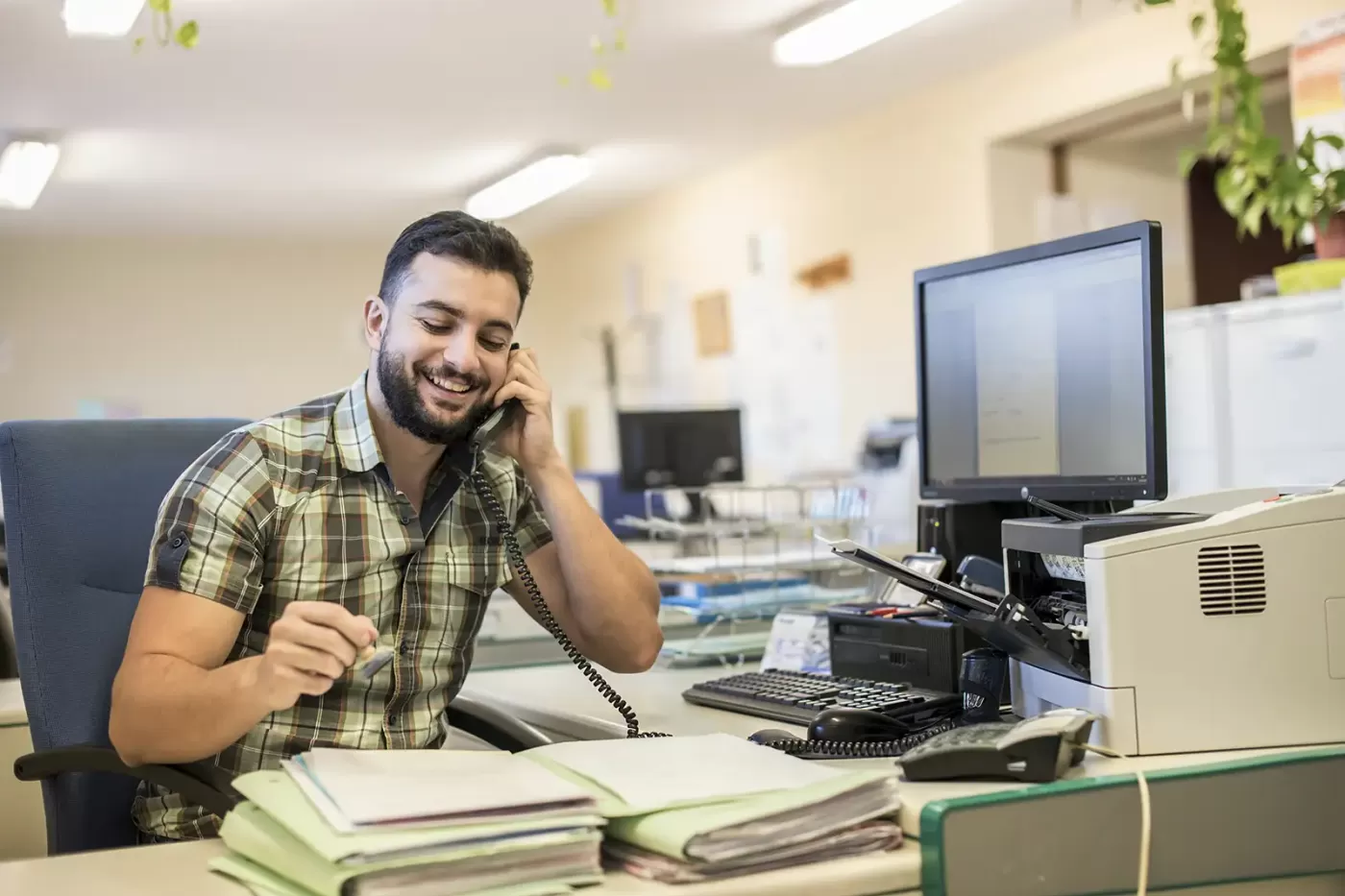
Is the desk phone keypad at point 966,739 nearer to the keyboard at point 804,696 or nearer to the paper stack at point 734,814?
the paper stack at point 734,814

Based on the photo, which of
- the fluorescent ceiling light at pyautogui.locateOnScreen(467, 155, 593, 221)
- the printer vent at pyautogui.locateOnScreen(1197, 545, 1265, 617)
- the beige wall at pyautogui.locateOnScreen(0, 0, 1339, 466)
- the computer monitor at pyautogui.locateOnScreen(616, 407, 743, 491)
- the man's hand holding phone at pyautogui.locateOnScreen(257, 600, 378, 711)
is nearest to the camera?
the man's hand holding phone at pyautogui.locateOnScreen(257, 600, 378, 711)

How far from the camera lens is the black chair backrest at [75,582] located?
1573mm

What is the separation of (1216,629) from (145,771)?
111 cm

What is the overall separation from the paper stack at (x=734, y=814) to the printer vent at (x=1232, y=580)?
363 millimetres

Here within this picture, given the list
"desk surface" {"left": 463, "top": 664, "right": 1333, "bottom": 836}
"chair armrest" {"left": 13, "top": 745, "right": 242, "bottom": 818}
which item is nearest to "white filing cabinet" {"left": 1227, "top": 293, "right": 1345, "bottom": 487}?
"desk surface" {"left": 463, "top": 664, "right": 1333, "bottom": 836}

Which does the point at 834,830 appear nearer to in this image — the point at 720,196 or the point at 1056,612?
the point at 1056,612

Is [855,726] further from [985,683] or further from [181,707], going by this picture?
[181,707]

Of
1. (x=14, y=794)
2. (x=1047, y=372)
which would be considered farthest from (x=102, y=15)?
(x=1047, y=372)

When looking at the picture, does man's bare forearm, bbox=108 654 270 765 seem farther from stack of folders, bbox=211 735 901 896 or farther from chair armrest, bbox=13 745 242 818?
stack of folders, bbox=211 735 901 896

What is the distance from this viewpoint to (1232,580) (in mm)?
1197

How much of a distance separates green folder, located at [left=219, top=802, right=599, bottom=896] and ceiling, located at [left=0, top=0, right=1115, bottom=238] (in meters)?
3.97

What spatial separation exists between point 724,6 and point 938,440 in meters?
3.40

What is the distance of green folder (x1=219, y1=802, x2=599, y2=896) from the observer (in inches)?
34.9

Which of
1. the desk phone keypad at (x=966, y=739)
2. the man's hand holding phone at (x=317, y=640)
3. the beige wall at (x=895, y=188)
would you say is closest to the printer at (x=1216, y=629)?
the desk phone keypad at (x=966, y=739)
